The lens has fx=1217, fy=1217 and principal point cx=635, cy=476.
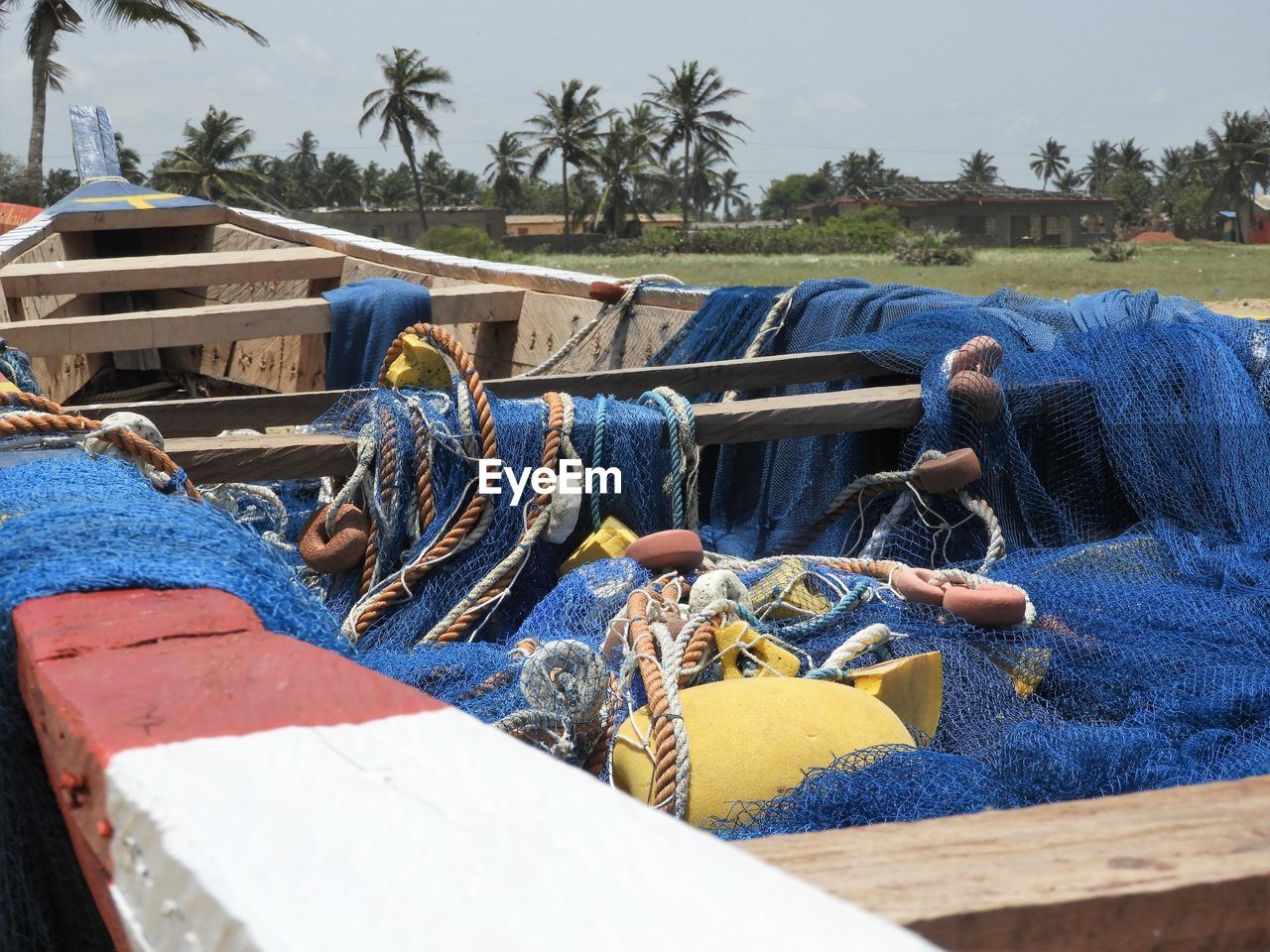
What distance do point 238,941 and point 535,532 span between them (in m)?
2.77

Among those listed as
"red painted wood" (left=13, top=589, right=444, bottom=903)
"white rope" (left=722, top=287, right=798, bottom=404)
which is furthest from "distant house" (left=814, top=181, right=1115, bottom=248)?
"red painted wood" (left=13, top=589, right=444, bottom=903)

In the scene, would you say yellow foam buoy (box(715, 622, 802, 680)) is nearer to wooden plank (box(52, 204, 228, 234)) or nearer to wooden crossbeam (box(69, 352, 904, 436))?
wooden crossbeam (box(69, 352, 904, 436))

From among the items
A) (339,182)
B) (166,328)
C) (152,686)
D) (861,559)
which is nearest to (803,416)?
(861,559)

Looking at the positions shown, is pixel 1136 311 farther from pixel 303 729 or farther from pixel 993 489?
pixel 303 729

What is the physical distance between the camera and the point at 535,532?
11.1ft

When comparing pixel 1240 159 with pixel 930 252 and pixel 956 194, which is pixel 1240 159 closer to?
pixel 956 194

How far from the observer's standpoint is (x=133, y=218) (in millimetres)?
9844

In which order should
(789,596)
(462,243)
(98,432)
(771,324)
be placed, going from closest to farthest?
(98,432)
(789,596)
(771,324)
(462,243)

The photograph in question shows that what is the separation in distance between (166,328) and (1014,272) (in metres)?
28.2

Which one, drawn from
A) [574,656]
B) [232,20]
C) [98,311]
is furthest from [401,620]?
[232,20]

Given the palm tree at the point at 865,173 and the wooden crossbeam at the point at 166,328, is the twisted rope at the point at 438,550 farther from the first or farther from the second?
the palm tree at the point at 865,173

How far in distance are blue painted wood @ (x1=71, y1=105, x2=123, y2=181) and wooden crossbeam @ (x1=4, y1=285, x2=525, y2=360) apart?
7010 mm

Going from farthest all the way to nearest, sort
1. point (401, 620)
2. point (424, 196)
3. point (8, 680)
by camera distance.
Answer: point (424, 196)
point (401, 620)
point (8, 680)

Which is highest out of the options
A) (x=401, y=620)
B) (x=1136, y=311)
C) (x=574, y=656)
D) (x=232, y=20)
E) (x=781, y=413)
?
(x=232, y=20)
